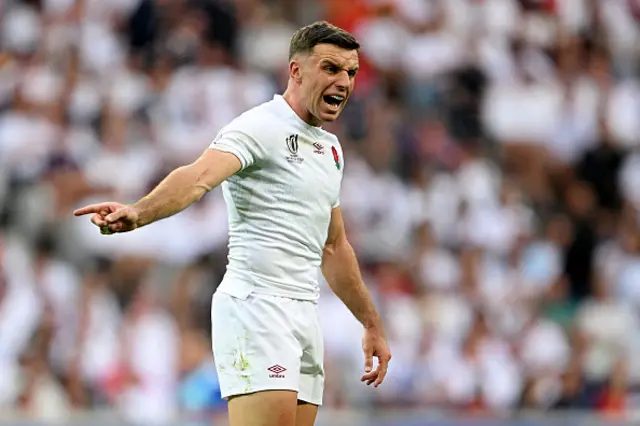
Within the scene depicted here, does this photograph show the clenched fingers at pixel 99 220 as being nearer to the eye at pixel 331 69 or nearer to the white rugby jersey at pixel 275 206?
the white rugby jersey at pixel 275 206

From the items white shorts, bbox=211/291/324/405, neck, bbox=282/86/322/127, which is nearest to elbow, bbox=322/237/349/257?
white shorts, bbox=211/291/324/405

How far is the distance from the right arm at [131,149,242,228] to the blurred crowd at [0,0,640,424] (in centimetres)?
510

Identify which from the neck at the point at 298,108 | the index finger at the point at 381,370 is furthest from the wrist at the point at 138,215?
the index finger at the point at 381,370

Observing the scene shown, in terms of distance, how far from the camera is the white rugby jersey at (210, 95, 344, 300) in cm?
490

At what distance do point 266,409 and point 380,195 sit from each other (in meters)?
7.25

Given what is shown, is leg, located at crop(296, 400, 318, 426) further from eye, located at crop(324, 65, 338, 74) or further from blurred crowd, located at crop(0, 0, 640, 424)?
blurred crowd, located at crop(0, 0, 640, 424)

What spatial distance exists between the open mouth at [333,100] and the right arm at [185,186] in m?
0.51

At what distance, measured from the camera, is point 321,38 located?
4.97m

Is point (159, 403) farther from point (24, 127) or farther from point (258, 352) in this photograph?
point (258, 352)

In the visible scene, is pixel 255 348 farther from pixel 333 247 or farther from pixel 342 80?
pixel 342 80

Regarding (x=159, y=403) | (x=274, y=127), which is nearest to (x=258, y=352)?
(x=274, y=127)

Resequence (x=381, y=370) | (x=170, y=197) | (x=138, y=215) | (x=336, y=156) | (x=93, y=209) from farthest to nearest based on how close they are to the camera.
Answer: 1. (x=381, y=370)
2. (x=336, y=156)
3. (x=170, y=197)
4. (x=138, y=215)
5. (x=93, y=209)

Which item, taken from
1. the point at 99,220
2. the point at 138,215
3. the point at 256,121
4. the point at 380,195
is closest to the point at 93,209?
the point at 99,220

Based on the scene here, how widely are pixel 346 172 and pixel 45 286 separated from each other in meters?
3.07
